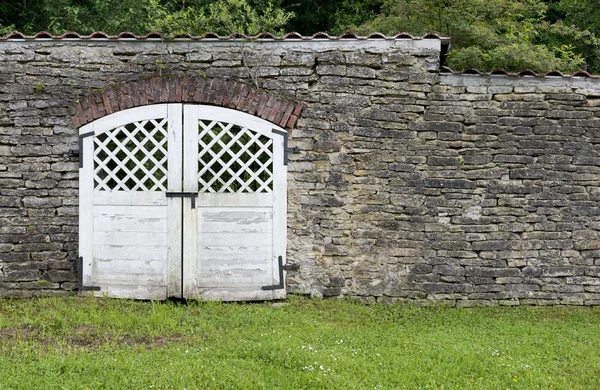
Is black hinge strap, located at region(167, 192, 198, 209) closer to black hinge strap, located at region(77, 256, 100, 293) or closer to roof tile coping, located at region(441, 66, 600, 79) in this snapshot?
black hinge strap, located at region(77, 256, 100, 293)

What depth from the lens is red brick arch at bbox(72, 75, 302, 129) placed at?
6418mm

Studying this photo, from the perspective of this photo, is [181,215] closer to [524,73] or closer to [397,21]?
[524,73]

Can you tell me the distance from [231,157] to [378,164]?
1749 millimetres

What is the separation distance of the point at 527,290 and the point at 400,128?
8.12 ft

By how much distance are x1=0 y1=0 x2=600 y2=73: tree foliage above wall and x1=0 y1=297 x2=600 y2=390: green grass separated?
347 centimetres

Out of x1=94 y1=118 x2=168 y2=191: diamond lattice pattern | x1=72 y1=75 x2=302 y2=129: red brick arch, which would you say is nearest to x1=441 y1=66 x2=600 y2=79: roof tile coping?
x1=72 y1=75 x2=302 y2=129: red brick arch

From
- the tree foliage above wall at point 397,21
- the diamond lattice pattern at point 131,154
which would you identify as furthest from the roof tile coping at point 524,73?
the diamond lattice pattern at point 131,154

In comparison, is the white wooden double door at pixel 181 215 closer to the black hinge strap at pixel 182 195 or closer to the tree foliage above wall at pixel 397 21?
the black hinge strap at pixel 182 195

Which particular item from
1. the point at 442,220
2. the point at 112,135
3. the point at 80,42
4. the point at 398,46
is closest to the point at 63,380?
the point at 112,135

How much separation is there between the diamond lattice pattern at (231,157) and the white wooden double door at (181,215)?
15mm

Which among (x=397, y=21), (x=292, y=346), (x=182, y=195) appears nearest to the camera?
(x=292, y=346)

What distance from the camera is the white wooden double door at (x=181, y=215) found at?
252 inches

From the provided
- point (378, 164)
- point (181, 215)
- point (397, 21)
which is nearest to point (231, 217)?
point (181, 215)

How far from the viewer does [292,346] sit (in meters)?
4.96
